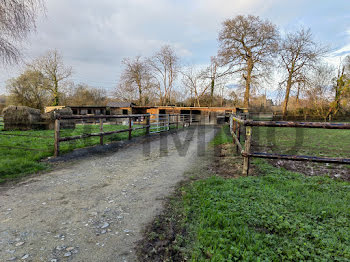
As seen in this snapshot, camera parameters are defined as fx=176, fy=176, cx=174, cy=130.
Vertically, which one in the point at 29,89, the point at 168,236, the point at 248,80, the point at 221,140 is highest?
the point at 248,80

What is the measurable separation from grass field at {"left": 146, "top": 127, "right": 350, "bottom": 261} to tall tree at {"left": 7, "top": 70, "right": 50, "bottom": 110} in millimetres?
37176

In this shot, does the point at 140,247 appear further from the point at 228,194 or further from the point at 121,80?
the point at 121,80

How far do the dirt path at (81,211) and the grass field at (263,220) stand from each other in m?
0.53

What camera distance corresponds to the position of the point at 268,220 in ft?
6.66

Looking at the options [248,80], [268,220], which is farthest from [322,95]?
[268,220]

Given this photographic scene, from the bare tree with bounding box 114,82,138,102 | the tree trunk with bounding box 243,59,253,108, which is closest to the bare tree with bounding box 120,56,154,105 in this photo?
the bare tree with bounding box 114,82,138,102

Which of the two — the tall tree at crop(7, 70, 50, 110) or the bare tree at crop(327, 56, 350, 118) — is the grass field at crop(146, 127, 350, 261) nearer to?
the bare tree at crop(327, 56, 350, 118)

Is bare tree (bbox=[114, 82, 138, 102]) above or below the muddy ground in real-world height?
above

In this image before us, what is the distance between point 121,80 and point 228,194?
4077 centimetres

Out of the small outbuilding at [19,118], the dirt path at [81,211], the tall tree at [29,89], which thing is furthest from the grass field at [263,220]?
the tall tree at [29,89]

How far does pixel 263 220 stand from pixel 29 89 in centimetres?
3876

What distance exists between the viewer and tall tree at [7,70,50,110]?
2892 cm

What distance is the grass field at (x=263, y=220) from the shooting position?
1600 millimetres

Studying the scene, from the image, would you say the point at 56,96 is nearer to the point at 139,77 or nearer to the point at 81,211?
the point at 139,77
